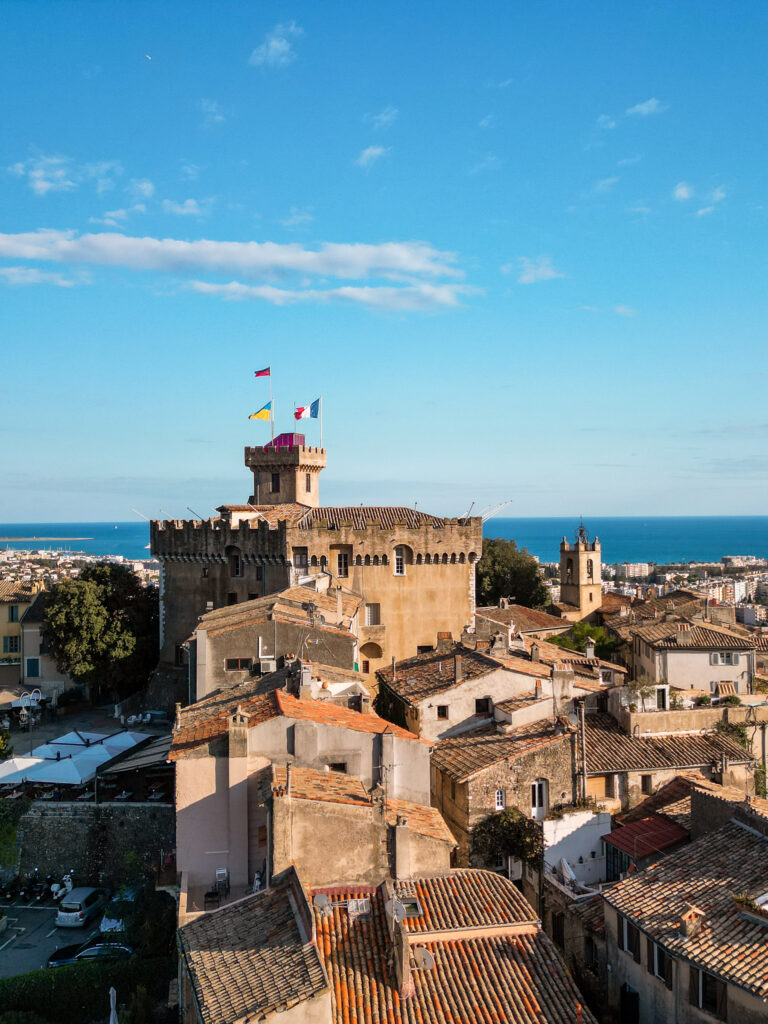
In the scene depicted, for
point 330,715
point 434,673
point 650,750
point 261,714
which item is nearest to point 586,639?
point 434,673

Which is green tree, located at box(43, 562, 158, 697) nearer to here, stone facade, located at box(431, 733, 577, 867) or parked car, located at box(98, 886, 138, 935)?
parked car, located at box(98, 886, 138, 935)

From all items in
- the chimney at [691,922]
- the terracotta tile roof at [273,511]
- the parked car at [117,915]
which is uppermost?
the terracotta tile roof at [273,511]

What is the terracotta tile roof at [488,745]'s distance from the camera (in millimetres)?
24469

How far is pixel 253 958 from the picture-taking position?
14781mm

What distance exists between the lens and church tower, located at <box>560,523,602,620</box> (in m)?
65.0

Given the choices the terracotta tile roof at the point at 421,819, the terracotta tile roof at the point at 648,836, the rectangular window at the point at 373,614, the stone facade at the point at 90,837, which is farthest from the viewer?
the rectangular window at the point at 373,614

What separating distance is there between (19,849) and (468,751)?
14831 mm

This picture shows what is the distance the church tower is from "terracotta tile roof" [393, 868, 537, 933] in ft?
157

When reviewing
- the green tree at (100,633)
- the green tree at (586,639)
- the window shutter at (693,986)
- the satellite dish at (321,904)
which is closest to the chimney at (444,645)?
the green tree at (586,639)

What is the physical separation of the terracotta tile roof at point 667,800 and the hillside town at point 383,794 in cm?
11

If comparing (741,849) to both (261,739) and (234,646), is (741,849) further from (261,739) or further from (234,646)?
(234,646)

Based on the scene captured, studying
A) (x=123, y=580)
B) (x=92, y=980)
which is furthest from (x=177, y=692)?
(x=92, y=980)

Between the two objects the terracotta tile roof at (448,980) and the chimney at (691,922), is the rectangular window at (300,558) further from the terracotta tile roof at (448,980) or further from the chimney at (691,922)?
the chimney at (691,922)

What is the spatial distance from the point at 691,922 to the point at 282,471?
116 ft
